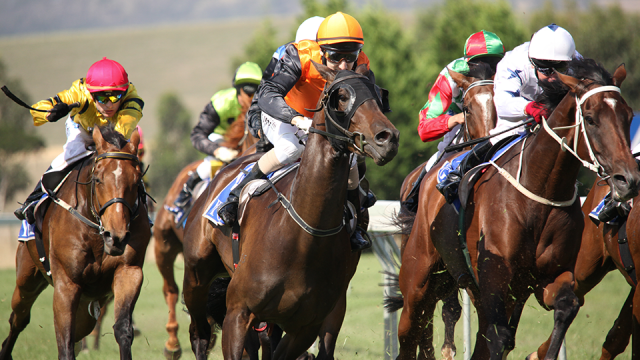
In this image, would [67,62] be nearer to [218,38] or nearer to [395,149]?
[218,38]

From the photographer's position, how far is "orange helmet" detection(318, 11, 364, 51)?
3959 millimetres

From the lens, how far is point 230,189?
200 inches

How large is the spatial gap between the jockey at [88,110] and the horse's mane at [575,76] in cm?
320

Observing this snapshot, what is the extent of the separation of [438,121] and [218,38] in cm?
9454

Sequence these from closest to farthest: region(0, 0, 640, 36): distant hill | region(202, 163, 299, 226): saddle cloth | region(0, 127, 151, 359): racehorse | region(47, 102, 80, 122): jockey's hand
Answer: region(202, 163, 299, 226): saddle cloth → region(0, 127, 151, 359): racehorse → region(47, 102, 80, 122): jockey's hand → region(0, 0, 640, 36): distant hill

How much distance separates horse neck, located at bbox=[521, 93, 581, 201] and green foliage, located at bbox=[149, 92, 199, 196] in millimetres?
36186

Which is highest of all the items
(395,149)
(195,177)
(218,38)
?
(395,149)

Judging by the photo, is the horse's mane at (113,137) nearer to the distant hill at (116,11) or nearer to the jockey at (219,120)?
the jockey at (219,120)

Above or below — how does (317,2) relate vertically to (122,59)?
above

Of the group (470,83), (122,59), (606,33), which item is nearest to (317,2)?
(606,33)

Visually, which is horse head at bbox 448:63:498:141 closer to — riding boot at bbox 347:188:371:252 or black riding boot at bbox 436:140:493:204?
black riding boot at bbox 436:140:493:204

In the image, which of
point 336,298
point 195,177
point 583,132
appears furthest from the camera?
point 195,177

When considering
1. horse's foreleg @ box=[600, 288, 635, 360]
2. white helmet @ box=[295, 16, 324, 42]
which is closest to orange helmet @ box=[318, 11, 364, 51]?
white helmet @ box=[295, 16, 324, 42]

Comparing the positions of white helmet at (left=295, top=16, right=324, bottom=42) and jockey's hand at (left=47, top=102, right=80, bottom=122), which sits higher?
white helmet at (left=295, top=16, right=324, bottom=42)
